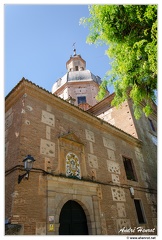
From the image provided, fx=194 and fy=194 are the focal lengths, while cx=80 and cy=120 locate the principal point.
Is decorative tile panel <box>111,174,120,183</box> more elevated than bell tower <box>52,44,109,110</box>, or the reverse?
bell tower <box>52,44,109,110</box>

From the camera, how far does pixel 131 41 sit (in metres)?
5.31

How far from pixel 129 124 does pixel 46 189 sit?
25.9 feet

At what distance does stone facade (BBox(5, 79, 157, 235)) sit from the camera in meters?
5.08

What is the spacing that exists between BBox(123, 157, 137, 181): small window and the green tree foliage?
4737 mm

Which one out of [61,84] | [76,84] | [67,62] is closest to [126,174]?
[76,84]

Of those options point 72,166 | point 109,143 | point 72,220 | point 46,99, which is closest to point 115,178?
point 109,143

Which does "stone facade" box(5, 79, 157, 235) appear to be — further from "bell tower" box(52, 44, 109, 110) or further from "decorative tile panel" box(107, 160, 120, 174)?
"bell tower" box(52, 44, 109, 110)

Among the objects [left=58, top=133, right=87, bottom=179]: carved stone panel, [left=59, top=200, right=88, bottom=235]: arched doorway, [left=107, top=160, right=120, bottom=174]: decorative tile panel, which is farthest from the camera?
[left=107, top=160, right=120, bottom=174]: decorative tile panel

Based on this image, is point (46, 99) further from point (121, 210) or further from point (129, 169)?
point (129, 169)

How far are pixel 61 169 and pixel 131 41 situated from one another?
4.36m

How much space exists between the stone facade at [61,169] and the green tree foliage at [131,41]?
2665 mm

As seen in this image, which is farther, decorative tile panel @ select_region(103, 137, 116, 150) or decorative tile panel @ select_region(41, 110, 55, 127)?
decorative tile panel @ select_region(103, 137, 116, 150)

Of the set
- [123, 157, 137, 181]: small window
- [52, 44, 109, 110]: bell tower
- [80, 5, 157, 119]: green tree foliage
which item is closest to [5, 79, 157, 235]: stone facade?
[123, 157, 137, 181]: small window

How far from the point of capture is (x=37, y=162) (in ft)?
18.6
